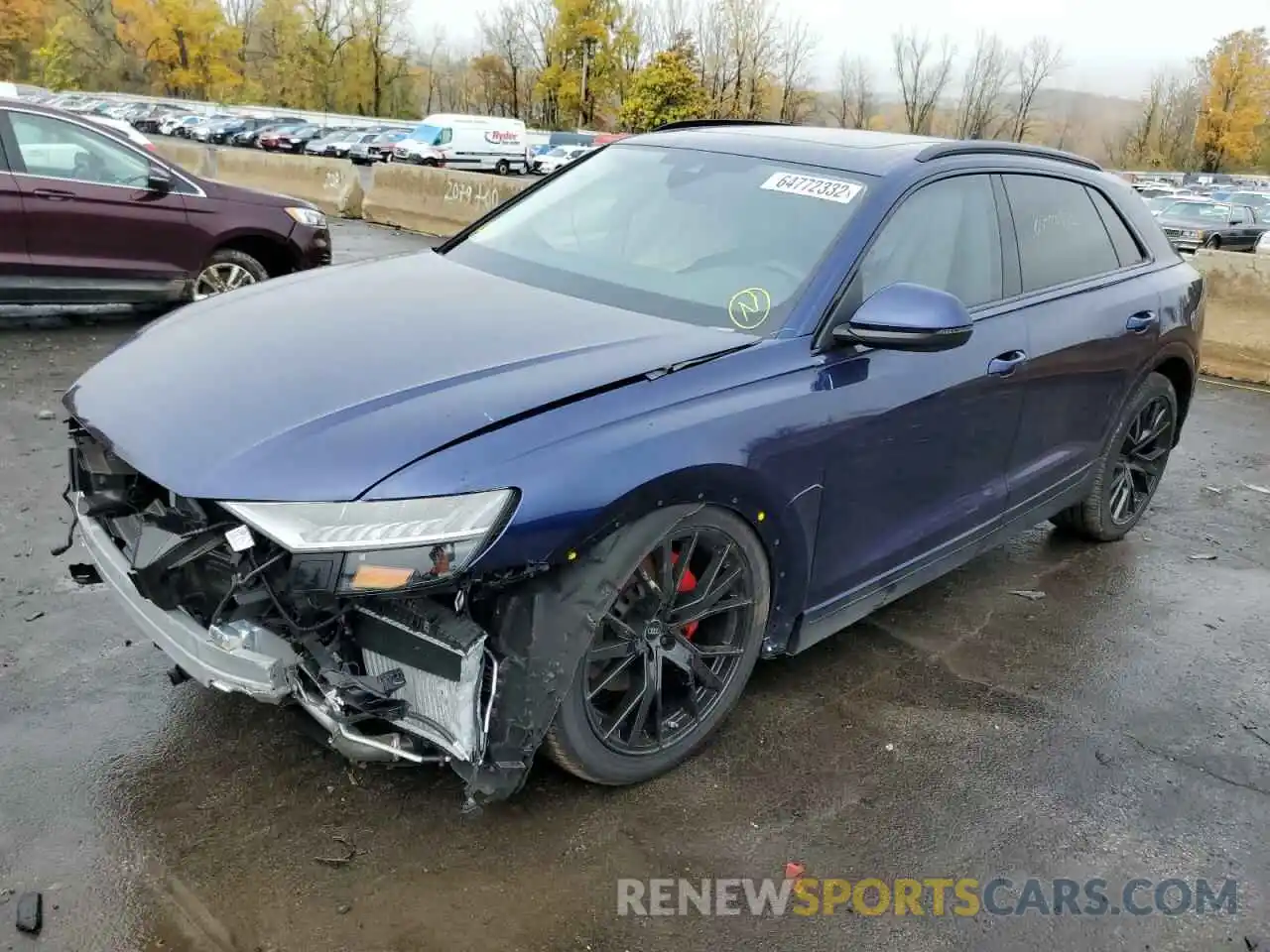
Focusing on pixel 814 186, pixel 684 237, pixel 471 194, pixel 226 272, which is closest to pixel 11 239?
pixel 226 272

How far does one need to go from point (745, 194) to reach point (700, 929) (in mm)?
A: 2380

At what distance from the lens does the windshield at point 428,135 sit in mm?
44719

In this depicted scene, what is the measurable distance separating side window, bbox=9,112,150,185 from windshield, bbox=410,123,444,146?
38.8 meters

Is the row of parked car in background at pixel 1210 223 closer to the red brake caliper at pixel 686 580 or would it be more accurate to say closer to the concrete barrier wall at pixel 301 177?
the concrete barrier wall at pixel 301 177

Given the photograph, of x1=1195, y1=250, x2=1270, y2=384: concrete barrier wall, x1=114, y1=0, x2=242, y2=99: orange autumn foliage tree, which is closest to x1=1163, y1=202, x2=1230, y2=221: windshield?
x1=1195, y1=250, x2=1270, y2=384: concrete barrier wall

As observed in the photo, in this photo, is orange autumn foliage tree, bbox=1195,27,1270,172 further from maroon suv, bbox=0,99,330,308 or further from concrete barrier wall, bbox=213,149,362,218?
maroon suv, bbox=0,99,330,308

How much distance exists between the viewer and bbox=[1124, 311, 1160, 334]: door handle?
14.8 feet

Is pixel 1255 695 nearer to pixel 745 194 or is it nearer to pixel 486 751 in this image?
pixel 745 194

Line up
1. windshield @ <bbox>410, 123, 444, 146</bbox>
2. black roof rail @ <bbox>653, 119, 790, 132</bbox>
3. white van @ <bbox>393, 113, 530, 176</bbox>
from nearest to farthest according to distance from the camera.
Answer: black roof rail @ <bbox>653, 119, 790, 132</bbox>
white van @ <bbox>393, 113, 530, 176</bbox>
windshield @ <bbox>410, 123, 444, 146</bbox>

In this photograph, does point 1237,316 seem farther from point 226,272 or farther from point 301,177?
point 301,177

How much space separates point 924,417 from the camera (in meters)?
3.41

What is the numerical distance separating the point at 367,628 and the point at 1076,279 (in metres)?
3.31

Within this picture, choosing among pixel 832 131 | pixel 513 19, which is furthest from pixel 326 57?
pixel 832 131

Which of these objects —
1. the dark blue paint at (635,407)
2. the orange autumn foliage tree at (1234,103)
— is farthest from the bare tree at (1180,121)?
the dark blue paint at (635,407)
